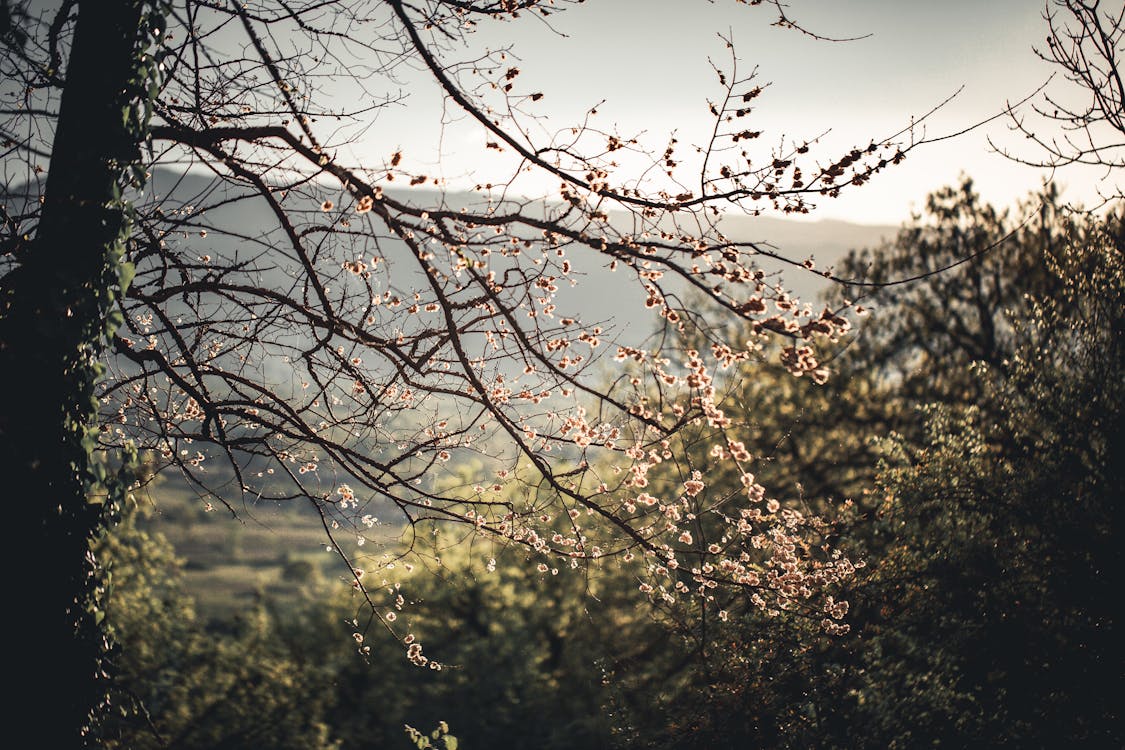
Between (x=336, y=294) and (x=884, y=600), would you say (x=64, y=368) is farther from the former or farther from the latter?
(x=884, y=600)

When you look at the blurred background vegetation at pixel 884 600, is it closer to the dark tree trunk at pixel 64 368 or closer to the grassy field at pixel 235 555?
the dark tree trunk at pixel 64 368

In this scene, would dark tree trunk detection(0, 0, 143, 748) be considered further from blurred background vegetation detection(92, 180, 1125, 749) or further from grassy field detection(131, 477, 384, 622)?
grassy field detection(131, 477, 384, 622)

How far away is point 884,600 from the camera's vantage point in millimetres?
9305

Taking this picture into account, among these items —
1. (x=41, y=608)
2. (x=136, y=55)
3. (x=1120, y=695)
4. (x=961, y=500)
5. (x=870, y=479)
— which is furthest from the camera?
(x=870, y=479)

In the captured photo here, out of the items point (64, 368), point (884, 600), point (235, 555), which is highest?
point (235, 555)

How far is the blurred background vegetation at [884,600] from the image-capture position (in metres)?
8.40

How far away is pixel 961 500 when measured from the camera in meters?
10.0

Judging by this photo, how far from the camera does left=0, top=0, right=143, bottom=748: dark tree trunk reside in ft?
11.0

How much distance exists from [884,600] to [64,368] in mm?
9545

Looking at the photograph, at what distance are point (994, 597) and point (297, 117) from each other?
10009 millimetres

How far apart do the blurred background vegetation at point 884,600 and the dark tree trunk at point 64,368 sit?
754mm

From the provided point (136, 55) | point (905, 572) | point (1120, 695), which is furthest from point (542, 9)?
point (1120, 695)

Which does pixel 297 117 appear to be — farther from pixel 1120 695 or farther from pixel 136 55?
pixel 1120 695

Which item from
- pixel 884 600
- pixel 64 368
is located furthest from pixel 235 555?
pixel 64 368
